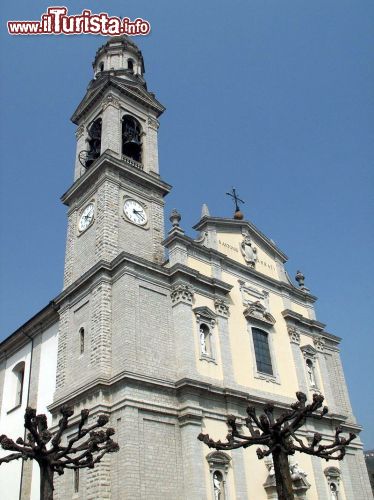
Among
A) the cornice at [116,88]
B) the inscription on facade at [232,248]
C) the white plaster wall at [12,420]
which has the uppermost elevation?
the cornice at [116,88]

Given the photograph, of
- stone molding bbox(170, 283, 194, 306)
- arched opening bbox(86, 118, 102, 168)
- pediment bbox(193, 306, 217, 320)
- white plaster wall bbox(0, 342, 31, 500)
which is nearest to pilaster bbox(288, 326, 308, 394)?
pediment bbox(193, 306, 217, 320)

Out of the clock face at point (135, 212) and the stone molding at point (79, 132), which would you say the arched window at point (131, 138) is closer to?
the stone molding at point (79, 132)

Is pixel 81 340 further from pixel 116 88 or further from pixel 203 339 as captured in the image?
pixel 116 88

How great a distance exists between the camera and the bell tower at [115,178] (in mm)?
23922

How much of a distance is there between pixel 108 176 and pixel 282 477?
52.3ft

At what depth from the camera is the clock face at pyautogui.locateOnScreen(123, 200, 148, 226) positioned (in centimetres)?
2462

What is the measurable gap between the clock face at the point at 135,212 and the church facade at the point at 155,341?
0.07 metres

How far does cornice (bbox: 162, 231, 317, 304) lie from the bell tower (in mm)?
1673

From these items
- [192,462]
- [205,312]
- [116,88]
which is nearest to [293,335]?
[205,312]

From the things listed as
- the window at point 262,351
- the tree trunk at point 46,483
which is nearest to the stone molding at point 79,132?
the window at point 262,351

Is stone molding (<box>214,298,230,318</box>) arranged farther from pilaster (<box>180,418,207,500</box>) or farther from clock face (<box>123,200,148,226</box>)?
pilaster (<box>180,418,207,500</box>)

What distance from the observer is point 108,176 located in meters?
24.6

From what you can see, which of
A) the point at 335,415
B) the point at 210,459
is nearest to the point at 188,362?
the point at 210,459

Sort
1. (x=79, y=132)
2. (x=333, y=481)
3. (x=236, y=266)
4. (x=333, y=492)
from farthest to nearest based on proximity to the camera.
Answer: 1. (x=79, y=132)
2. (x=236, y=266)
3. (x=333, y=481)
4. (x=333, y=492)
